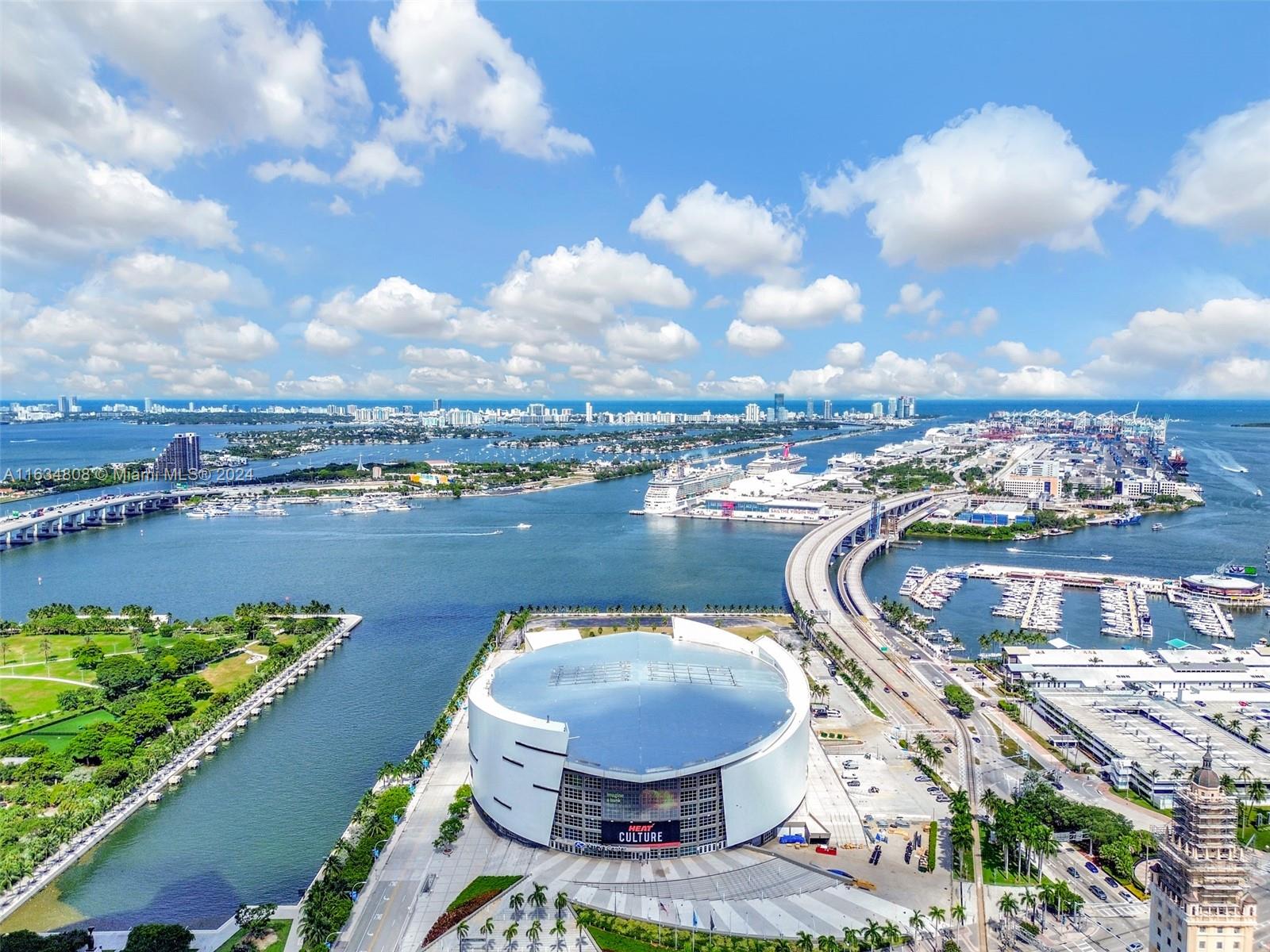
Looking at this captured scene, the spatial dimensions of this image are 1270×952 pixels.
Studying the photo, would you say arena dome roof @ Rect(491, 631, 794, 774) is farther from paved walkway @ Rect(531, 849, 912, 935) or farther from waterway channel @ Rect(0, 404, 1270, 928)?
waterway channel @ Rect(0, 404, 1270, 928)

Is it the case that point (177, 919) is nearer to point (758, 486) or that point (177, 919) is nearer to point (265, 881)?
point (265, 881)

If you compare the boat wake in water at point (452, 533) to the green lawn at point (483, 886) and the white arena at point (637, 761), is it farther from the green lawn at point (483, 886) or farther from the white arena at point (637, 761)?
the green lawn at point (483, 886)

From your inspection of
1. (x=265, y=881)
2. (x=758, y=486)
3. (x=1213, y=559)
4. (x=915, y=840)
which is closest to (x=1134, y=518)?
(x=1213, y=559)

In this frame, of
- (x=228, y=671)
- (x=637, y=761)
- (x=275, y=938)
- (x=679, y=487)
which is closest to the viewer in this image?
(x=275, y=938)

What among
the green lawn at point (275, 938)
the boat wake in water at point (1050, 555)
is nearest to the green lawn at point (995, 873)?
the green lawn at point (275, 938)

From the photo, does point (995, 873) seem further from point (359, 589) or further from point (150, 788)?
point (359, 589)

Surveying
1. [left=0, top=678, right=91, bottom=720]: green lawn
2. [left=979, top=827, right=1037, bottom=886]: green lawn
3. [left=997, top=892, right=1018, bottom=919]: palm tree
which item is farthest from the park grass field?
[left=997, top=892, right=1018, bottom=919]: palm tree

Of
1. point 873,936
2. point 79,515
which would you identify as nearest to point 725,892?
point 873,936
